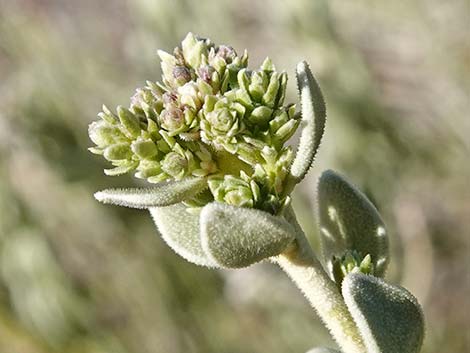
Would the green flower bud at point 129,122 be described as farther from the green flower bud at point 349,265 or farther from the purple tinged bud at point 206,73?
the green flower bud at point 349,265

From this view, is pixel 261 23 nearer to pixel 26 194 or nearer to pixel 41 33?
pixel 41 33

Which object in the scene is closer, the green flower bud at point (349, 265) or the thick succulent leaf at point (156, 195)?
the thick succulent leaf at point (156, 195)

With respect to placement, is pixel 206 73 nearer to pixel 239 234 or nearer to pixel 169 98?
pixel 169 98

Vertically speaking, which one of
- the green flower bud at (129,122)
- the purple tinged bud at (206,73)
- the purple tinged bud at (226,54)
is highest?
the purple tinged bud at (226,54)

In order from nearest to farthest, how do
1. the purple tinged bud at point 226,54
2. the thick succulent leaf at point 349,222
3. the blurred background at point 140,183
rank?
the purple tinged bud at point 226,54 < the thick succulent leaf at point 349,222 < the blurred background at point 140,183

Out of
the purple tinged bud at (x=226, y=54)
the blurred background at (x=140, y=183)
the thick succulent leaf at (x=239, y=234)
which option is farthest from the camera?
the blurred background at (x=140, y=183)

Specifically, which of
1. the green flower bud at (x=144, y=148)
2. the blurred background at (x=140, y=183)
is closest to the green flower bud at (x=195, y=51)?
the green flower bud at (x=144, y=148)
